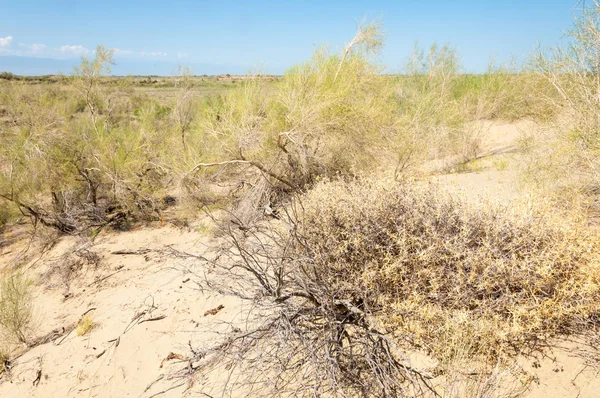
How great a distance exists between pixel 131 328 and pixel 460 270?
4.57 meters

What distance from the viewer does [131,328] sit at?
4.97 metres

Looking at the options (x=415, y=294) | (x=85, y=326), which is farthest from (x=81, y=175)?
(x=415, y=294)

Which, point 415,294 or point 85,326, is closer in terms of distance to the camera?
point 415,294

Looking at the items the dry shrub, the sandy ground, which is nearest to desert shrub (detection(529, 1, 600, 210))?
the sandy ground

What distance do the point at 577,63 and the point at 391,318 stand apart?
5.61 meters

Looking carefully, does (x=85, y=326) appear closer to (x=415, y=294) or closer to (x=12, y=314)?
(x=12, y=314)

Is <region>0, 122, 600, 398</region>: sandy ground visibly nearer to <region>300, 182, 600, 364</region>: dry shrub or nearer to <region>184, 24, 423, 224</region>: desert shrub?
<region>300, 182, 600, 364</region>: dry shrub

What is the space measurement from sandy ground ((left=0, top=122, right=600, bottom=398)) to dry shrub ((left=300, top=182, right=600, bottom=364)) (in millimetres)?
389

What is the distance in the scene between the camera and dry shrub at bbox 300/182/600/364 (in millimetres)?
2881

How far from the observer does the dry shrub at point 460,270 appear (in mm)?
2881

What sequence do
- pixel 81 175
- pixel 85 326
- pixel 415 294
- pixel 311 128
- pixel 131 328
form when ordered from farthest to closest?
pixel 81 175
pixel 311 128
pixel 85 326
pixel 131 328
pixel 415 294

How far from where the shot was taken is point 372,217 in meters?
3.67

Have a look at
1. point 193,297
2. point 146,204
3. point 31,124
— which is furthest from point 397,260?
point 31,124

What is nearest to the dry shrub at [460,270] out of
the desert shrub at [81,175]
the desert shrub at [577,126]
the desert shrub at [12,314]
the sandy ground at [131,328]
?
the sandy ground at [131,328]
